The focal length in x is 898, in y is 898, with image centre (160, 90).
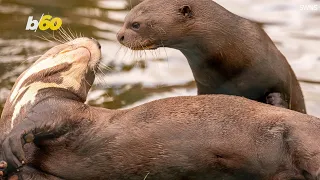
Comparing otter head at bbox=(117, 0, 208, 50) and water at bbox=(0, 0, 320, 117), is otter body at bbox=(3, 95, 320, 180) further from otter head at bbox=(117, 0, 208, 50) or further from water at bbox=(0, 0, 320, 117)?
water at bbox=(0, 0, 320, 117)

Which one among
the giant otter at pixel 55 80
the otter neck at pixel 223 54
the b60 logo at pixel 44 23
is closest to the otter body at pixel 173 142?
the giant otter at pixel 55 80

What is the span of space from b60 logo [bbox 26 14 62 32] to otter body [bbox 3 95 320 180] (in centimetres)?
331

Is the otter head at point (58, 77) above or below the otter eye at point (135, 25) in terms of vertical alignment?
below

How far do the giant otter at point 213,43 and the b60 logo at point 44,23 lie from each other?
7.47 ft

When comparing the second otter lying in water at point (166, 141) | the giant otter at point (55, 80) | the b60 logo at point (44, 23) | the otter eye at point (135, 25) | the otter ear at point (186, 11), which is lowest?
the second otter lying in water at point (166, 141)

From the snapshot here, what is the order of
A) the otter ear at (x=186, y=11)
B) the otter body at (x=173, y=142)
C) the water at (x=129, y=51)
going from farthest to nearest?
the water at (x=129, y=51) → the otter ear at (x=186, y=11) → the otter body at (x=173, y=142)

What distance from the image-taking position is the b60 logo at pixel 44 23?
8069 mm

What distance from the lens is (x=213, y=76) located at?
19.2ft

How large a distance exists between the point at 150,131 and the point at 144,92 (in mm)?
2337

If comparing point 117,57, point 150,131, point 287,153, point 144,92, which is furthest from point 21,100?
point 117,57

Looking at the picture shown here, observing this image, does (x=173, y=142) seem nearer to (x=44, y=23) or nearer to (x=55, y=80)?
(x=55, y=80)

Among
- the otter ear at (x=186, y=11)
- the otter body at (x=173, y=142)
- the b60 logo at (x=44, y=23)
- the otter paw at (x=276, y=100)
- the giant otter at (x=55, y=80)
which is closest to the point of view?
the otter body at (x=173, y=142)

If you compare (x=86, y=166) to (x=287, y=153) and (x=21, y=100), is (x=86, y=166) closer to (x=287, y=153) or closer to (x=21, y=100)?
(x=21, y=100)

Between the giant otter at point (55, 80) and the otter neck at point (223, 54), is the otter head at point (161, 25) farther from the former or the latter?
the giant otter at point (55, 80)
